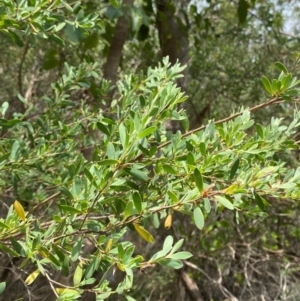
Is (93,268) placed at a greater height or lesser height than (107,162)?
lesser

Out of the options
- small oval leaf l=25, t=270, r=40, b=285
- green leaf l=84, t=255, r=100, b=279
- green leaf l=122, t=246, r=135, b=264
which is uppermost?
green leaf l=122, t=246, r=135, b=264

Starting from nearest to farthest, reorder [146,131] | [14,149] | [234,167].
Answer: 1. [146,131]
2. [234,167]
3. [14,149]

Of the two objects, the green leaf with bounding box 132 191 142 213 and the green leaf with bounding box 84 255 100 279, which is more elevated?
the green leaf with bounding box 132 191 142 213

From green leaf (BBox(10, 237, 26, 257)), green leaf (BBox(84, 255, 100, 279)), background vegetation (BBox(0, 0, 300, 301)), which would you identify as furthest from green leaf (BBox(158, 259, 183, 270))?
green leaf (BBox(10, 237, 26, 257))

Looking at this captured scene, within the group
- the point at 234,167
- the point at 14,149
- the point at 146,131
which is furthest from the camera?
the point at 14,149

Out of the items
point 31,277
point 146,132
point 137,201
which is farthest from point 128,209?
point 31,277

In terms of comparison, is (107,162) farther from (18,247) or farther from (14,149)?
(14,149)

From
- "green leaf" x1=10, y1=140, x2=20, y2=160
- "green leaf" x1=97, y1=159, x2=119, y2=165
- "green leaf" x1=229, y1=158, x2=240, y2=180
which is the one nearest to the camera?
"green leaf" x1=97, y1=159, x2=119, y2=165

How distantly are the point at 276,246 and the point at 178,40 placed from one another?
1607 millimetres

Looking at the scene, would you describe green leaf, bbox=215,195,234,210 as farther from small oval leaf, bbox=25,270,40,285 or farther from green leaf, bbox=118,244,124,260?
small oval leaf, bbox=25,270,40,285

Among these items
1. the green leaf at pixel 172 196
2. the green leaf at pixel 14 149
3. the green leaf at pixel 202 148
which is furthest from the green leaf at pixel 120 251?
the green leaf at pixel 14 149

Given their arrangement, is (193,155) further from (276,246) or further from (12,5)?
(276,246)

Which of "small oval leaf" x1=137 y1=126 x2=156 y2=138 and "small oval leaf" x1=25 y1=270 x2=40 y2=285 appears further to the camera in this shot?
"small oval leaf" x1=25 y1=270 x2=40 y2=285

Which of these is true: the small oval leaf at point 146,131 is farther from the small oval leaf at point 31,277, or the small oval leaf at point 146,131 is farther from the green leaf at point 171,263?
the small oval leaf at point 31,277
